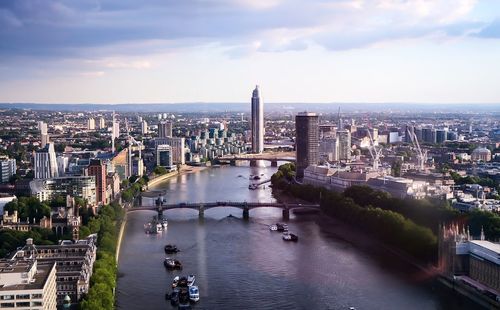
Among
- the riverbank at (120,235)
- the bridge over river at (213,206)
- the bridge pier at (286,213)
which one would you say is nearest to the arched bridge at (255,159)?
the bridge over river at (213,206)

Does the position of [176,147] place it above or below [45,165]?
below

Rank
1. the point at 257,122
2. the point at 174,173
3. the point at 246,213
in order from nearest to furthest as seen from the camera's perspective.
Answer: the point at 246,213 → the point at 174,173 → the point at 257,122

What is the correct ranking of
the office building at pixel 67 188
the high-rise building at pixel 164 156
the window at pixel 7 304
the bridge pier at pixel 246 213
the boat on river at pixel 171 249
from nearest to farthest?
the window at pixel 7 304, the boat on river at pixel 171 249, the bridge pier at pixel 246 213, the office building at pixel 67 188, the high-rise building at pixel 164 156

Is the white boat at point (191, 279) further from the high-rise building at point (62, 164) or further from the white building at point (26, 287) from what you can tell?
the high-rise building at point (62, 164)

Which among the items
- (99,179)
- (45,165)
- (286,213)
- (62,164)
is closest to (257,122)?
(62,164)

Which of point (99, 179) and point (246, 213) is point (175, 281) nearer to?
point (246, 213)

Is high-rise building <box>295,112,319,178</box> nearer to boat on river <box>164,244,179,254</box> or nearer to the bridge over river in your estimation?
the bridge over river

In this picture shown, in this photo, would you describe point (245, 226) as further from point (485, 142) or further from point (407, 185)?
point (485, 142)

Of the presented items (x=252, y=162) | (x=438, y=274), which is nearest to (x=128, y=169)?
(x=252, y=162)
